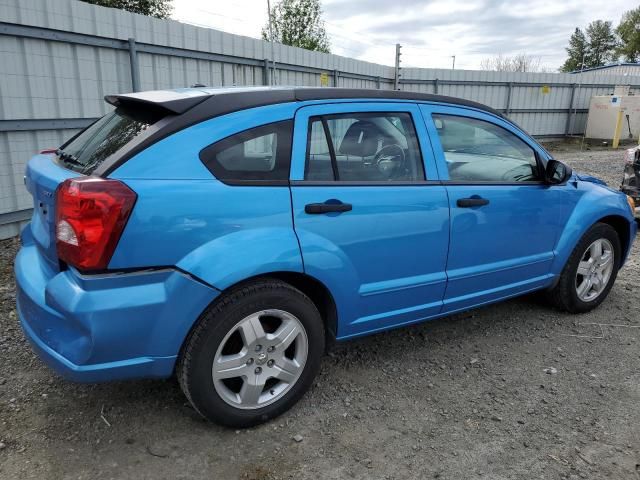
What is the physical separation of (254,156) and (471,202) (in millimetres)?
1421

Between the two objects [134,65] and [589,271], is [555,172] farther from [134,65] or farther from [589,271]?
[134,65]

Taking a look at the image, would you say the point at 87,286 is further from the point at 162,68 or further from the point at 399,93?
the point at 162,68

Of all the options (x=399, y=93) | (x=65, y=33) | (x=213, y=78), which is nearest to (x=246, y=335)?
(x=399, y=93)

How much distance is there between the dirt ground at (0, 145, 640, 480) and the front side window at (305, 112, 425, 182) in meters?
1.26

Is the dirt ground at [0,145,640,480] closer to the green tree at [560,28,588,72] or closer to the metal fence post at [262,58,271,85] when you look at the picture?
the metal fence post at [262,58,271,85]

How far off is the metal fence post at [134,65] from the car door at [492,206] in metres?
4.94

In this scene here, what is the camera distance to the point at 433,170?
310cm

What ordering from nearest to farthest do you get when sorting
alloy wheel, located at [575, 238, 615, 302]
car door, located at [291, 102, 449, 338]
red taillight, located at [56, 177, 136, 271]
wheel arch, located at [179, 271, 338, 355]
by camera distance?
red taillight, located at [56, 177, 136, 271]
wheel arch, located at [179, 271, 338, 355]
car door, located at [291, 102, 449, 338]
alloy wheel, located at [575, 238, 615, 302]

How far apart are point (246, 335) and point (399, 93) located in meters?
1.70

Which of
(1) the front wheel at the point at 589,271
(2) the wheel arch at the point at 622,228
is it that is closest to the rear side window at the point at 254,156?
(1) the front wheel at the point at 589,271

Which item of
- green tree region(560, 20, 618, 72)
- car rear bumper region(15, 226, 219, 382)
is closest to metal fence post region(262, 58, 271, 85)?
car rear bumper region(15, 226, 219, 382)

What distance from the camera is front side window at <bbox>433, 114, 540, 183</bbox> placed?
324 cm

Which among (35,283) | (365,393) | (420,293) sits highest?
(35,283)

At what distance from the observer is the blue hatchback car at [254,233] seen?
2.19m
